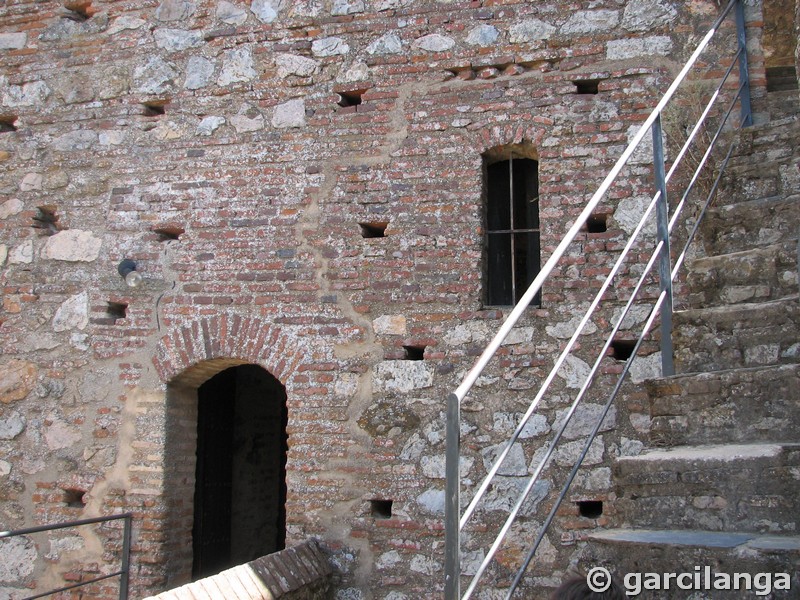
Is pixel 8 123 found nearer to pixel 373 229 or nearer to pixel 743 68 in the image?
pixel 373 229

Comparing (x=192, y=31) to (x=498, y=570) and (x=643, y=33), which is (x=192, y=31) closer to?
(x=643, y=33)

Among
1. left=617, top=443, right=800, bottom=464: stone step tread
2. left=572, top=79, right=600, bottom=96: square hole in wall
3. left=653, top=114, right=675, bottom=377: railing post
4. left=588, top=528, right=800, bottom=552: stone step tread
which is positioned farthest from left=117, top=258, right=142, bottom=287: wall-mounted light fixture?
left=588, top=528, right=800, bottom=552: stone step tread

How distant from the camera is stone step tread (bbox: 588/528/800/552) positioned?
2701 mm

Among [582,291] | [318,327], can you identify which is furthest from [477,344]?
[318,327]

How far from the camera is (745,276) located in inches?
160

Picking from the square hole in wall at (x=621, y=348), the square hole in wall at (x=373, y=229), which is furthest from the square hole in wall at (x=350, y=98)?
the square hole in wall at (x=621, y=348)

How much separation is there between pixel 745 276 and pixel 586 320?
3.66 feet

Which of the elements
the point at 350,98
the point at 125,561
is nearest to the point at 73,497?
the point at 125,561

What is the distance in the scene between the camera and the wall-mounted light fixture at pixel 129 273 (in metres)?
6.05

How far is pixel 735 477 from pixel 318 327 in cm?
328

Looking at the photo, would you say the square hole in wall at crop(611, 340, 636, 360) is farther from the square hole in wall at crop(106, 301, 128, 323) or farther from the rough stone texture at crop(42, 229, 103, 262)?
the rough stone texture at crop(42, 229, 103, 262)

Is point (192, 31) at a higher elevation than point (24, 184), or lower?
higher

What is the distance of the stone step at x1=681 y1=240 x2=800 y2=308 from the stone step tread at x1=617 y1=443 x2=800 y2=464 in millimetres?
999

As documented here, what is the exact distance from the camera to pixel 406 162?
5789 millimetres
